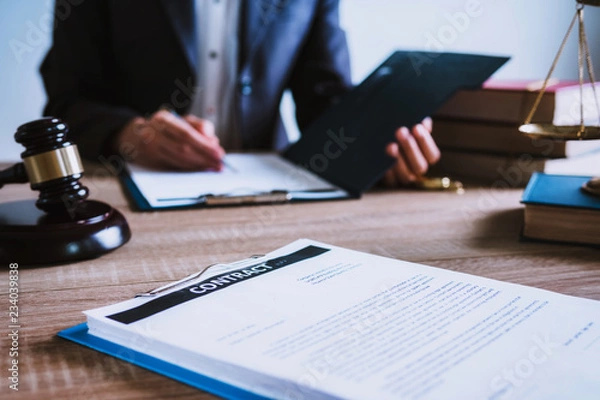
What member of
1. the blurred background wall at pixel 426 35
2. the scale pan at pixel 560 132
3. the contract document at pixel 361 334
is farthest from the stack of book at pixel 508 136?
the blurred background wall at pixel 426 35

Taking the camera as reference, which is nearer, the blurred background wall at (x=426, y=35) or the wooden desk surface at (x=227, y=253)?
the wooden desk surface at (x=227, y=253)

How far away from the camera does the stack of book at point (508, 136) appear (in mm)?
1036

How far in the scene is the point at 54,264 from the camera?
2.18 feet

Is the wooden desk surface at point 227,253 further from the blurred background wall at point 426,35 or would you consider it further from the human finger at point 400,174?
the blurred background wall at point 426,35

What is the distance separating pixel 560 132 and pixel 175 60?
1103mm

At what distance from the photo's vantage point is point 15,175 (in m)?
0.71

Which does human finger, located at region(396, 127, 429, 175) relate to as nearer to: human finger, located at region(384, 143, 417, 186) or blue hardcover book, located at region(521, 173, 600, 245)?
human finger, located at region(384, 143, 417, 186)

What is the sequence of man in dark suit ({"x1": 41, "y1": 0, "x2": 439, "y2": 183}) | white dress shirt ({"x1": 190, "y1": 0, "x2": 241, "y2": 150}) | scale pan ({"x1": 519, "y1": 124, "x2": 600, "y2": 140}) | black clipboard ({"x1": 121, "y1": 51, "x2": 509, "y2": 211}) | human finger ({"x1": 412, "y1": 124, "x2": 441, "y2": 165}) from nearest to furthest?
scale pan ({"x1": 519, "y1": 124, "x2": 600, "y2": 140}), black clipboard ({"x1": 121, "y1": 51, "x2": 509, "y2": 211}), human finger ({"x1": 412, "y1": 124, "x2": 441, "y2": 165}), man in dark suit ({"x1": 41, "y1": 0, "x2": 439, "y2": 183}), white dress shirt ({"x1": 190, "y1": 0, "x2": 241, "y2": 150})

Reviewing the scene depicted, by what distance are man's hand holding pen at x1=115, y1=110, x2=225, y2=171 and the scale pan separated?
0.62 metres

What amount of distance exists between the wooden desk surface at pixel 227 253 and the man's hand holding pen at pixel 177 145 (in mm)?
137

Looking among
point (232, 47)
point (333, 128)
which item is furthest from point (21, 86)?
point (333, 128)

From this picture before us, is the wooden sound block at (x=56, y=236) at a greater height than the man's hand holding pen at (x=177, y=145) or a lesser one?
greater

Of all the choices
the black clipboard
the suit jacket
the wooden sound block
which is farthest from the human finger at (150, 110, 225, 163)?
the wooden sound block

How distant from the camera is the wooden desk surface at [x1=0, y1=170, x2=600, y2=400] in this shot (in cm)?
42
